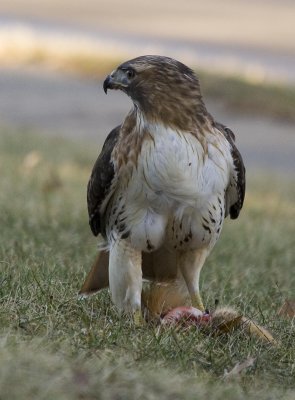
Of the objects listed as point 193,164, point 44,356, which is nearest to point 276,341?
point 193,164

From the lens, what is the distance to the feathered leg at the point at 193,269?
18.9 feet

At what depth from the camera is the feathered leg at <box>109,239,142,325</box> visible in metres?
5.57

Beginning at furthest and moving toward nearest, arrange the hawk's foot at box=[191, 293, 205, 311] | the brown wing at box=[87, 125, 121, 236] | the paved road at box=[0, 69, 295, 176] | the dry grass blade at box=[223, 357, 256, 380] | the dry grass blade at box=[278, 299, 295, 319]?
1. the paved road at box=[0, 69, 295, 176]
2. the dry grass blade at box=[278, 299, 295, 319]
3. the hawk's foot at box=[191, 293, 205, 311]
4. the brown wing at box=[87, 125, 121, 236]
5. the dry grass blade at box=[223, 357, 256, 380]

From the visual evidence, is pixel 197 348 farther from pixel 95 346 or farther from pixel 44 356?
pixel 44 356

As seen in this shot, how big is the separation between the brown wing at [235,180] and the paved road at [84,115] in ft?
23.2

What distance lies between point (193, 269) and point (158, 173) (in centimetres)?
71

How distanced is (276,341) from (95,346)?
3.10 feet

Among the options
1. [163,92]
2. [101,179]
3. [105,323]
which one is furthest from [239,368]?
[163,92]

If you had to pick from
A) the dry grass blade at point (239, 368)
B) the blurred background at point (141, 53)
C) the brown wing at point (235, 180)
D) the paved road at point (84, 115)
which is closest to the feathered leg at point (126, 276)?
the brown wing at point (235, 180)

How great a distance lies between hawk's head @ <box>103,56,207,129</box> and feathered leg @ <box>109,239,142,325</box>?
628 millimetres

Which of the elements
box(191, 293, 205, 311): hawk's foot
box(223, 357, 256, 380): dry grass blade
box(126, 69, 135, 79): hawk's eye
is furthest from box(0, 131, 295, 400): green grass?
box(126, 69, 135, 79): hawk's eye

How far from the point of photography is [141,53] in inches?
680

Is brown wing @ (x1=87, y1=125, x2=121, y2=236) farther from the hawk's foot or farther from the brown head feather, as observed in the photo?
the hawk's foot

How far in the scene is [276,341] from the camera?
5281mm
